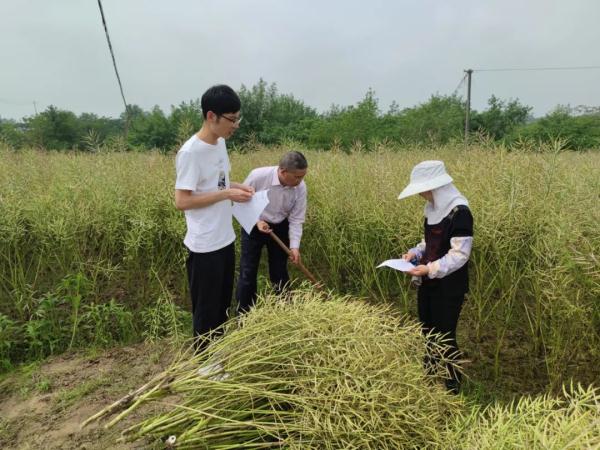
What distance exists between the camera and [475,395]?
8.46ft

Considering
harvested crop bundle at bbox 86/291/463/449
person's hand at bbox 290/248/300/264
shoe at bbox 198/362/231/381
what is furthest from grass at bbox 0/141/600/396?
shoe at bbox 198/362/231/381

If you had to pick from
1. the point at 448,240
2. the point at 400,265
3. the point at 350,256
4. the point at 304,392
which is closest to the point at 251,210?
the point at 400,265

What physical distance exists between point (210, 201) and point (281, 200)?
963mm

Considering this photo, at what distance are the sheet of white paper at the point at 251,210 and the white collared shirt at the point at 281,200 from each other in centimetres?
38

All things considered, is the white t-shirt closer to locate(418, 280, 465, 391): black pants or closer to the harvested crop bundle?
the harvested crop bundle

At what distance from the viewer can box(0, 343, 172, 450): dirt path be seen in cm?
232

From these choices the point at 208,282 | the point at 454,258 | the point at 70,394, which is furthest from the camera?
the point at 70,394

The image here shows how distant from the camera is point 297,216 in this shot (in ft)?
10.7

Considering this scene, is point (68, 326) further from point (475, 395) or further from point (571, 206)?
point (571, 206)

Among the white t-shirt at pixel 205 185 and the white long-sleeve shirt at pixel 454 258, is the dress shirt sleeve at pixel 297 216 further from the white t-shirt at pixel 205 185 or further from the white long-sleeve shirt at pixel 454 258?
the white long-sleeve shirt at pixel 454 258

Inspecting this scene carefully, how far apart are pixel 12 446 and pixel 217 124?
6.95 ft

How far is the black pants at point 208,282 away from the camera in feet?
8.08

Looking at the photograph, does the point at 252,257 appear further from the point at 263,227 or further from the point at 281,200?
the point at 281,200

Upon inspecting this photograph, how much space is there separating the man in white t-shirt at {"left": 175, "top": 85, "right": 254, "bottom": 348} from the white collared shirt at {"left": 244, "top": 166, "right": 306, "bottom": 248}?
0.55 metres
